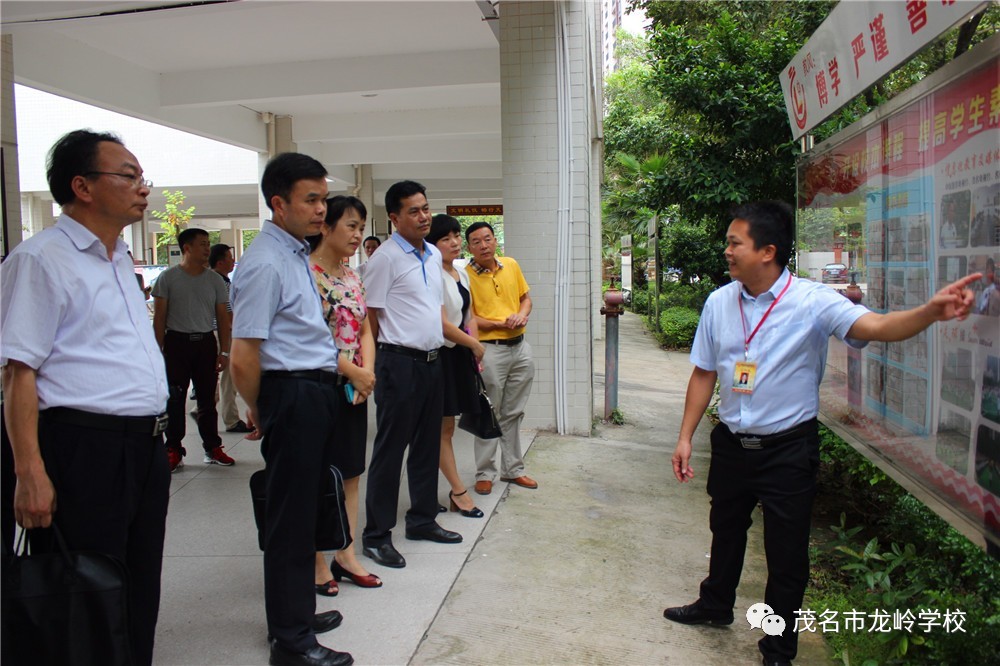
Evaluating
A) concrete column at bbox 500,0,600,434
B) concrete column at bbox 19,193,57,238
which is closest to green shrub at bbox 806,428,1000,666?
concrete column at bbox 500,0,600,434

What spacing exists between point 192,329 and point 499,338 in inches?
89.1

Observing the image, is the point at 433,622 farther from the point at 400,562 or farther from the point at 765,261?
the point at 765,261

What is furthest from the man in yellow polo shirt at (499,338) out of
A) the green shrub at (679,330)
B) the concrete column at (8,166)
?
the green shrub at (679,330)

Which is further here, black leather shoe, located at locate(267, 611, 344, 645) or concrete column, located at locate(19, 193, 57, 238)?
Result: concrete column, located at locate(19, 193, 57, 238)

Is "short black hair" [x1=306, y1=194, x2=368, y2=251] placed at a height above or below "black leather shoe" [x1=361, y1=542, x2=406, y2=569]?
above

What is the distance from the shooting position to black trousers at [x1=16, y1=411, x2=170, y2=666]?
220 centimetres

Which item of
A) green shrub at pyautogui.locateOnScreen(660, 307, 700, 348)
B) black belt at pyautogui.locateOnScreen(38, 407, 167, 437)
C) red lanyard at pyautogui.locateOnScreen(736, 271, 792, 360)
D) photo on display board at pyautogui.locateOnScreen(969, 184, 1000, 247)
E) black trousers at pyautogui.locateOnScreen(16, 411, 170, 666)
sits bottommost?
green shrub at pyautogui.locateOnScreen(660, 307, 700, 348)

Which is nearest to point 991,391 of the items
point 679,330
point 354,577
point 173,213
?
point 354,577

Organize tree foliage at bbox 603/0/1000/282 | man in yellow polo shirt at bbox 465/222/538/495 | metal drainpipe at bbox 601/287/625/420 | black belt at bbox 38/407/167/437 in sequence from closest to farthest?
black belt at bbox 38/407/167/437 < man in yellow polo shirt at bbox 465/222/538/495 < tree foliage at bbox 603/0/1000/282 < metal drainpipe at bbox 601/287/625/420

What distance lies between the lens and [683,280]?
1936 centimetres

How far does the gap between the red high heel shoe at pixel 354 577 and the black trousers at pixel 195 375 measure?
2356 mm

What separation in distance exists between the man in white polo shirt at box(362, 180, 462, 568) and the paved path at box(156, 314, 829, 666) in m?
0.31

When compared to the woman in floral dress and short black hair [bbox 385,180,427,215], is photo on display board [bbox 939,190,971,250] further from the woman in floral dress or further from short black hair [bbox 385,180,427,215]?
short black hair [bbox 385,180,427,215]

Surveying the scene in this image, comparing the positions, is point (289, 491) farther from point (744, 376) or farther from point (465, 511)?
point (465, 511)
